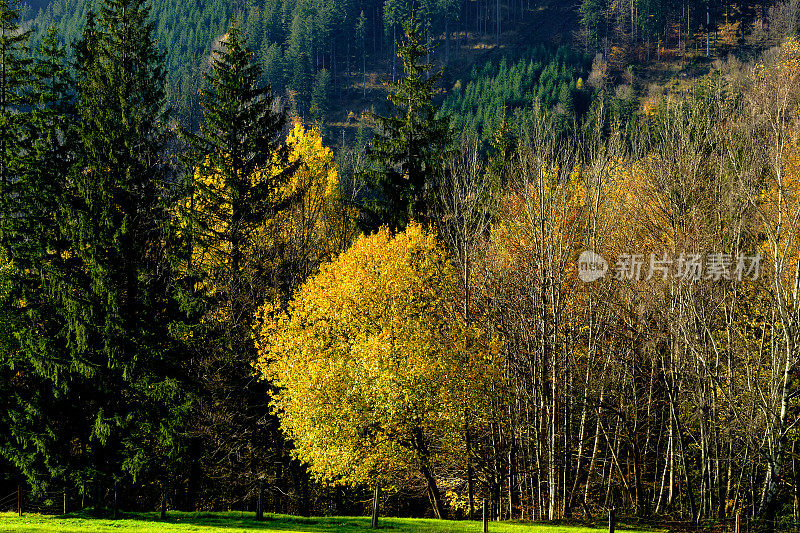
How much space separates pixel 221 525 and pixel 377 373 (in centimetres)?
654

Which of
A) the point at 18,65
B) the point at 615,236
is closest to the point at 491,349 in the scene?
the point at 615,236

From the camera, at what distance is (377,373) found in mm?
19094

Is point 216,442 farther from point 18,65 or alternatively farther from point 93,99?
point 18,65

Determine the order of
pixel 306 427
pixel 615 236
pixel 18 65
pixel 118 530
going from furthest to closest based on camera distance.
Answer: pixel 615 236 < pixel 18 65 < pixel 306 427 < pixel 118 530

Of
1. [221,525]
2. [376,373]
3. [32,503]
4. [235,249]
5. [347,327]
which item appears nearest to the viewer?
[376,373]

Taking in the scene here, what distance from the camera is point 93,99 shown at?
22438 mm

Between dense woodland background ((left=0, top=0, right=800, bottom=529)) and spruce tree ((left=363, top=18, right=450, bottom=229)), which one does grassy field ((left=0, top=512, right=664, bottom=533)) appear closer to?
dense woodland background ((left=0, top=0, right=800, bottom=529))

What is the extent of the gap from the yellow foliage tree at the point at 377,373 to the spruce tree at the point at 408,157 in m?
8.42

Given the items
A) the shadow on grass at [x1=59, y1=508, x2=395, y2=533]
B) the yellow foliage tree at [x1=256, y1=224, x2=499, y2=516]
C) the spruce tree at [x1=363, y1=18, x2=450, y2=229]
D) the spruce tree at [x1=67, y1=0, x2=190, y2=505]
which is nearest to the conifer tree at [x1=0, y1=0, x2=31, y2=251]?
the spruce tree at [x1=67, y1=0, x2=190, y2=505]

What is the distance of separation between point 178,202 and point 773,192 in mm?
21678

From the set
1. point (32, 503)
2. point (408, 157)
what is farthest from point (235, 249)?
point (32, 503)

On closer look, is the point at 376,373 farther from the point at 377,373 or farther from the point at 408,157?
the point at 408,157

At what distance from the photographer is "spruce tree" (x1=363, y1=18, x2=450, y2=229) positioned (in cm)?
3045

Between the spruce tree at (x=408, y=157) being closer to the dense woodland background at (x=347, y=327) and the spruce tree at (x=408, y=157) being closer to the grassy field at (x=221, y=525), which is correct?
the dense woodland background at (x=347, y=327)
